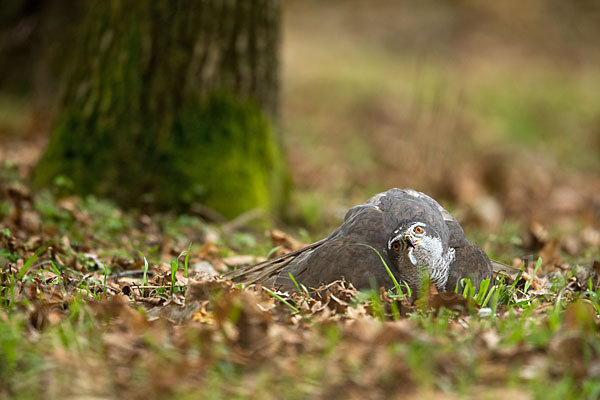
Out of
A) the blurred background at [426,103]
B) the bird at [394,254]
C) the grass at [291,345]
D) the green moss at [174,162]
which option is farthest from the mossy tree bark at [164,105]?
the grass at [291,345]

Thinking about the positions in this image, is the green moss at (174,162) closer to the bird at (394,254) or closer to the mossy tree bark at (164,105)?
the mossy tree bark at (164,105)

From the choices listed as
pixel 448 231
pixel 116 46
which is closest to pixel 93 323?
pixel 448 231

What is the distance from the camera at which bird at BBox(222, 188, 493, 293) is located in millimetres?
2869

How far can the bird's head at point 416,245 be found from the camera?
2.83 m

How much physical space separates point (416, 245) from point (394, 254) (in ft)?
0.48

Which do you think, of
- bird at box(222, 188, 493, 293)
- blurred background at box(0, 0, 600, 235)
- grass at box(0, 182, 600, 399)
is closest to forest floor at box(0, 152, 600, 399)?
grass at box(0, 182, 600, 399)

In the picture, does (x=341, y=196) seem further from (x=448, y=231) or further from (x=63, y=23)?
(x=63, y=23)

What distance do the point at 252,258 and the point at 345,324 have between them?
5.26 ft

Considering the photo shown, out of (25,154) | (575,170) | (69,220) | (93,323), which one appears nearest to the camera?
(93,323)

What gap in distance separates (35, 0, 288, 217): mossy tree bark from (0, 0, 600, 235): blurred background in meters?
0.74

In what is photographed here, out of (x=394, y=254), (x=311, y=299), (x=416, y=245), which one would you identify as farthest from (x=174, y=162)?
(x=416, y=245)

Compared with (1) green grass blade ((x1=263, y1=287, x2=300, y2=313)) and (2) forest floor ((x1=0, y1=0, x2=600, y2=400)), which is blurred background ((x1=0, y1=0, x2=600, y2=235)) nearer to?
(2) forest floor ((x1=0, y1=0, x2=600, y2=400))

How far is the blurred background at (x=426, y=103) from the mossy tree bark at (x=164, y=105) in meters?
0.74

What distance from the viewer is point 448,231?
10.0ft
